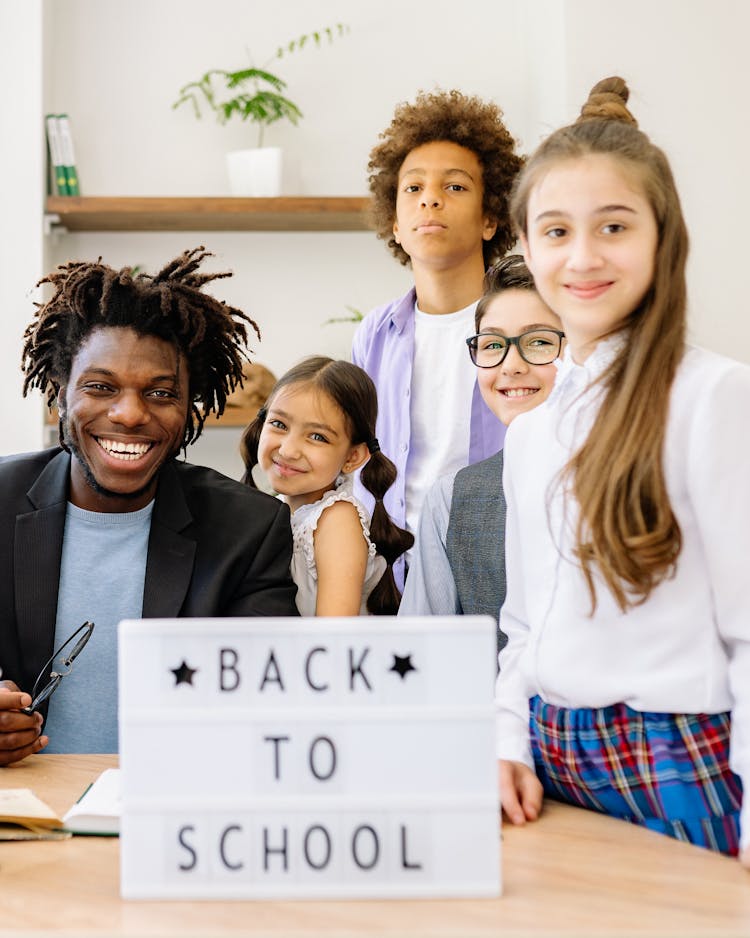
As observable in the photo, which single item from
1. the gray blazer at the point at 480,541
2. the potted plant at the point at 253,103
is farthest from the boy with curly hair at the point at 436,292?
the potted plant at the point at 253,103

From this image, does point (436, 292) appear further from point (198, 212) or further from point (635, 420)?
point (635, 420)

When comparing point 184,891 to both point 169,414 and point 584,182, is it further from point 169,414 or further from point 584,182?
point 169,414

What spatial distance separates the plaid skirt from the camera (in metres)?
1.11

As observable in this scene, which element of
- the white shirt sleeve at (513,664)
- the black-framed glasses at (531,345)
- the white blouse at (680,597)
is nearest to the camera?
the white blouse at (680,597)

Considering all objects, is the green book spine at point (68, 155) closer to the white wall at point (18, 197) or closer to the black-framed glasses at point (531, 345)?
the white wall at point (18, 197)

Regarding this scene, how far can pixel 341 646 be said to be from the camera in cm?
91

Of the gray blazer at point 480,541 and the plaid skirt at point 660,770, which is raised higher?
the gray blazer at point 480,541

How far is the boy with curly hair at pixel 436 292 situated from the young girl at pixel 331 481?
239 millimetres

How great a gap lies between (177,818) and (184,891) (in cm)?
6

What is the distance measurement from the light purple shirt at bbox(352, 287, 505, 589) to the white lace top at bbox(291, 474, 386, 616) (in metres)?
0.18

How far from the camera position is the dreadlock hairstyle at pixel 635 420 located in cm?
109

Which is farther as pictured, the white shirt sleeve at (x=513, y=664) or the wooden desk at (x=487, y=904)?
the white shirt sleeve at (x=513, y=664)

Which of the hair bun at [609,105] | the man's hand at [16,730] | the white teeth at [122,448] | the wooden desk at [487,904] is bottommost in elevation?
the wooden desk at [487,904]

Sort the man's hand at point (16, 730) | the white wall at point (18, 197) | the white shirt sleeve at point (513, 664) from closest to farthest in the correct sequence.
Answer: the white shirt sleeve at point (513, 664) → the man's hand at point (16, 730) → the white wall at point (18, 197)
